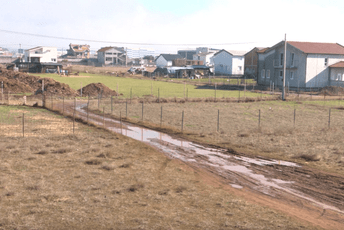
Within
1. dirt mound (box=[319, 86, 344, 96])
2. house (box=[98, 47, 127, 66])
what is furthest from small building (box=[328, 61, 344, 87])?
house (box=[98, 47, 127, 66])

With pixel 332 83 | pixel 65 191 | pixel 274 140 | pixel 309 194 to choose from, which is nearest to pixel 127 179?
pixel 65 191

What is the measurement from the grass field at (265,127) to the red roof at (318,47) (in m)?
22.2

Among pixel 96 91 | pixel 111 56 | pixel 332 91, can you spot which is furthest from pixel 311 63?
pixel 111 56

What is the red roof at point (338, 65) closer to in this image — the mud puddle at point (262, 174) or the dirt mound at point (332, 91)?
the dirt mound at point (332, 91)

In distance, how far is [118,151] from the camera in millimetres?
22578

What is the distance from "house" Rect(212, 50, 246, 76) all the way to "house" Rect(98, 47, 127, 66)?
243 feet

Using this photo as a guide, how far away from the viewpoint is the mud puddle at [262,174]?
1533cm

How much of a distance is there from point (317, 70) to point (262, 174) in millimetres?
56848

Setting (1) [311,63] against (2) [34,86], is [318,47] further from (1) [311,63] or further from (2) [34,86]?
(2) [34,86]

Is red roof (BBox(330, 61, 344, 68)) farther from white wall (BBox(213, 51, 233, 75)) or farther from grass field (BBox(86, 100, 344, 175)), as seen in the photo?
white wall (BBox(213, 51, 233, 75))

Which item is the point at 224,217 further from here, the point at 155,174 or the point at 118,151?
the point at 118,151

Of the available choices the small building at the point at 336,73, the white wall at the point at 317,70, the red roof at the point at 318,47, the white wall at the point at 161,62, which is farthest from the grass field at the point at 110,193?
the white wall at the point at 161,62

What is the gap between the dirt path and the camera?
13.9 m

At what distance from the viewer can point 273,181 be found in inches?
682
